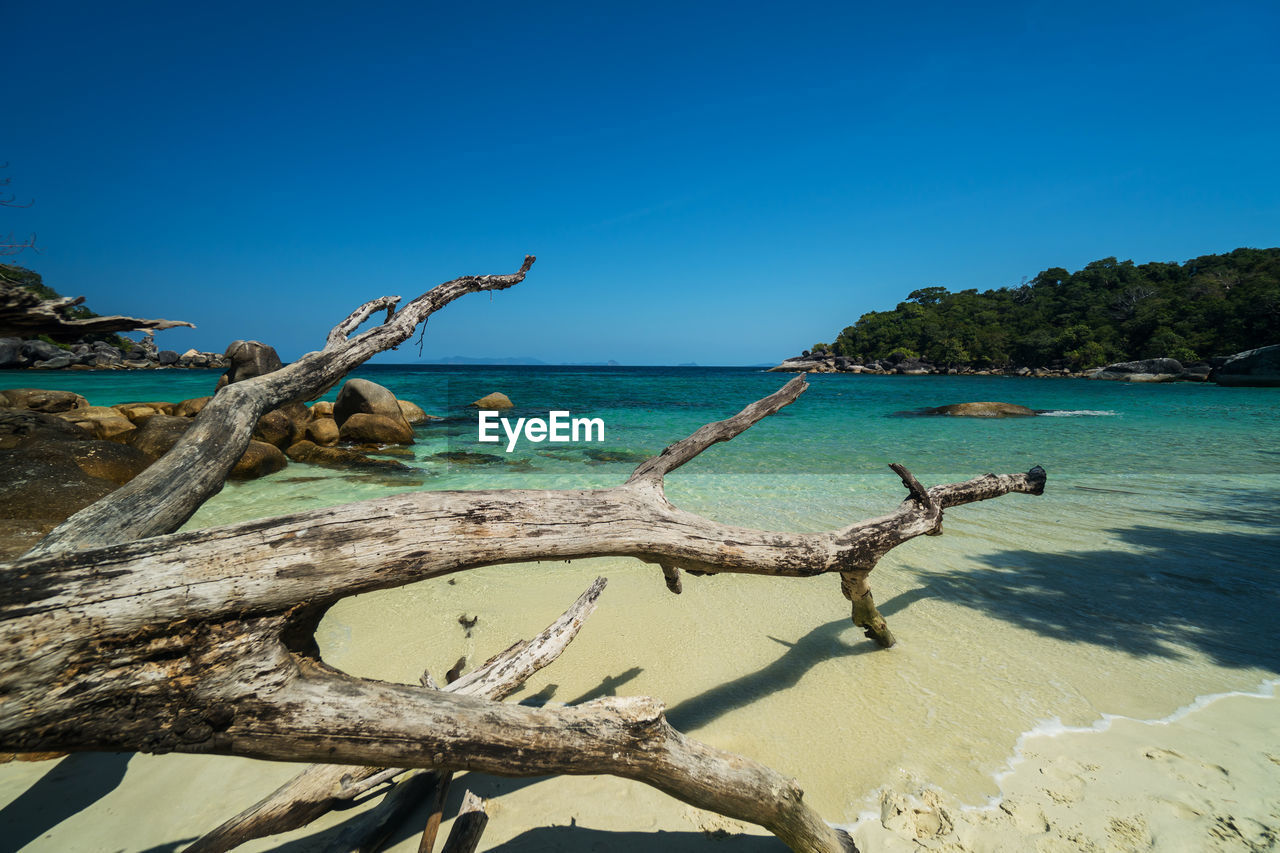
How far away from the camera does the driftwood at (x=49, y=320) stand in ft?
11.0

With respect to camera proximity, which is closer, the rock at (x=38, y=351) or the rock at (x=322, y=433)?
the rock at (x=322, y=433)

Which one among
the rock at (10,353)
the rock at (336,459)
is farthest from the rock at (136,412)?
the rock at (10,353)

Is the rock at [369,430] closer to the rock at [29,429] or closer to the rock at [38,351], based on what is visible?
the rock at [29,429]

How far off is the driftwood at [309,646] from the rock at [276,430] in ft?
38.4

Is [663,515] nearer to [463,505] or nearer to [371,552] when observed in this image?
[463,505]

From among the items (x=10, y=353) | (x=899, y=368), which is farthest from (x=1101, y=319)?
(x=10, y=353)

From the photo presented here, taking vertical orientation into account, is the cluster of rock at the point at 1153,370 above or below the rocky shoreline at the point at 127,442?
above

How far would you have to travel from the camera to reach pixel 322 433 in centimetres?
1397

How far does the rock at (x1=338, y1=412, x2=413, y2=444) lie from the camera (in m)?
14.9

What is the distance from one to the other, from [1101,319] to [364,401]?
74.5 metres

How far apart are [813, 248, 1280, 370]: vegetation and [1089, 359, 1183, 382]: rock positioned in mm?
2690

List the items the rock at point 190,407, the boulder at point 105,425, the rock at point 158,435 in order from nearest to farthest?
the rock at point 158,435 < the boulder at point 105,425 < the rock at point 190,407

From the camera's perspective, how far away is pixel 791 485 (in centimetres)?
1035

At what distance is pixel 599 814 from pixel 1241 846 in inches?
109
